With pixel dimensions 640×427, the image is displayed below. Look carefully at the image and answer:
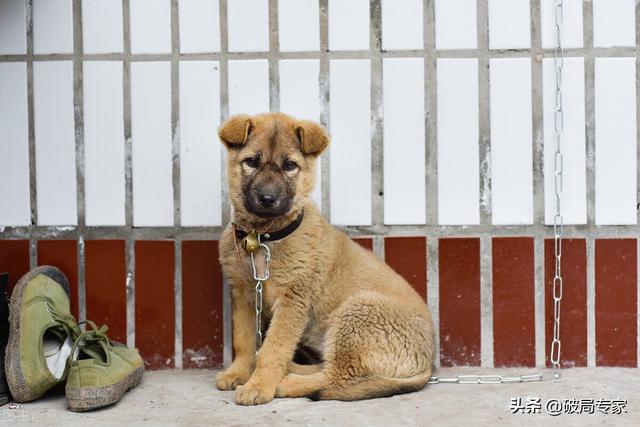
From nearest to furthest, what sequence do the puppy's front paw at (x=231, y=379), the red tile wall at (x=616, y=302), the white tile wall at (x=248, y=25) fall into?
the puppy's front paw at (x=231, y=379) < the red tile wall at (x=616, y=302) < the white tile wall at (x=248, y=25)

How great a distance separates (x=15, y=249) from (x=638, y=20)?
4254 millimetres

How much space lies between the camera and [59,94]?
5.26 meters

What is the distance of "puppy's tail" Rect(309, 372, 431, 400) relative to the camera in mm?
4383

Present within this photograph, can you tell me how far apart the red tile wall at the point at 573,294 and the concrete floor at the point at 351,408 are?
26cm

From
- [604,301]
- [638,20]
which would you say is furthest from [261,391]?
[638,20]

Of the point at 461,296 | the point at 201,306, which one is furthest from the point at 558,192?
the point at 201,306

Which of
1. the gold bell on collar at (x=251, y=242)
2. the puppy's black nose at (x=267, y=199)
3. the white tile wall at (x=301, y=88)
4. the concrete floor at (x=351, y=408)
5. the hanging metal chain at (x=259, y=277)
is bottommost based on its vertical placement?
the concrete floor at (x=351, y=408)

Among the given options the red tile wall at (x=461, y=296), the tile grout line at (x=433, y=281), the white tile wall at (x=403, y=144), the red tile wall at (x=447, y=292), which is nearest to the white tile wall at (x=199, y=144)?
the red tile wall at (x=447, y=292)

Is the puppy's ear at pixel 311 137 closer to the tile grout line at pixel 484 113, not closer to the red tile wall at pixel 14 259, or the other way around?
the tile grout line at pixel 484 113

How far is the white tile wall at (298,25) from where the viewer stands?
5223 millimetres

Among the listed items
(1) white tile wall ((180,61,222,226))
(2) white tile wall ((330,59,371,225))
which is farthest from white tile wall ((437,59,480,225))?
(1) white tile wall ((180,61,222,226))

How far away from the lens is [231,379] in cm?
473

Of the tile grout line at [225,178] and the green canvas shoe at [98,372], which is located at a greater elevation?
the tile grout line at [225,178]

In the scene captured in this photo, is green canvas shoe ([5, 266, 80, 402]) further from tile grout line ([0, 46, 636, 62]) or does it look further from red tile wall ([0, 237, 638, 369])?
tile grout line ([0, 46, 636, 62])
